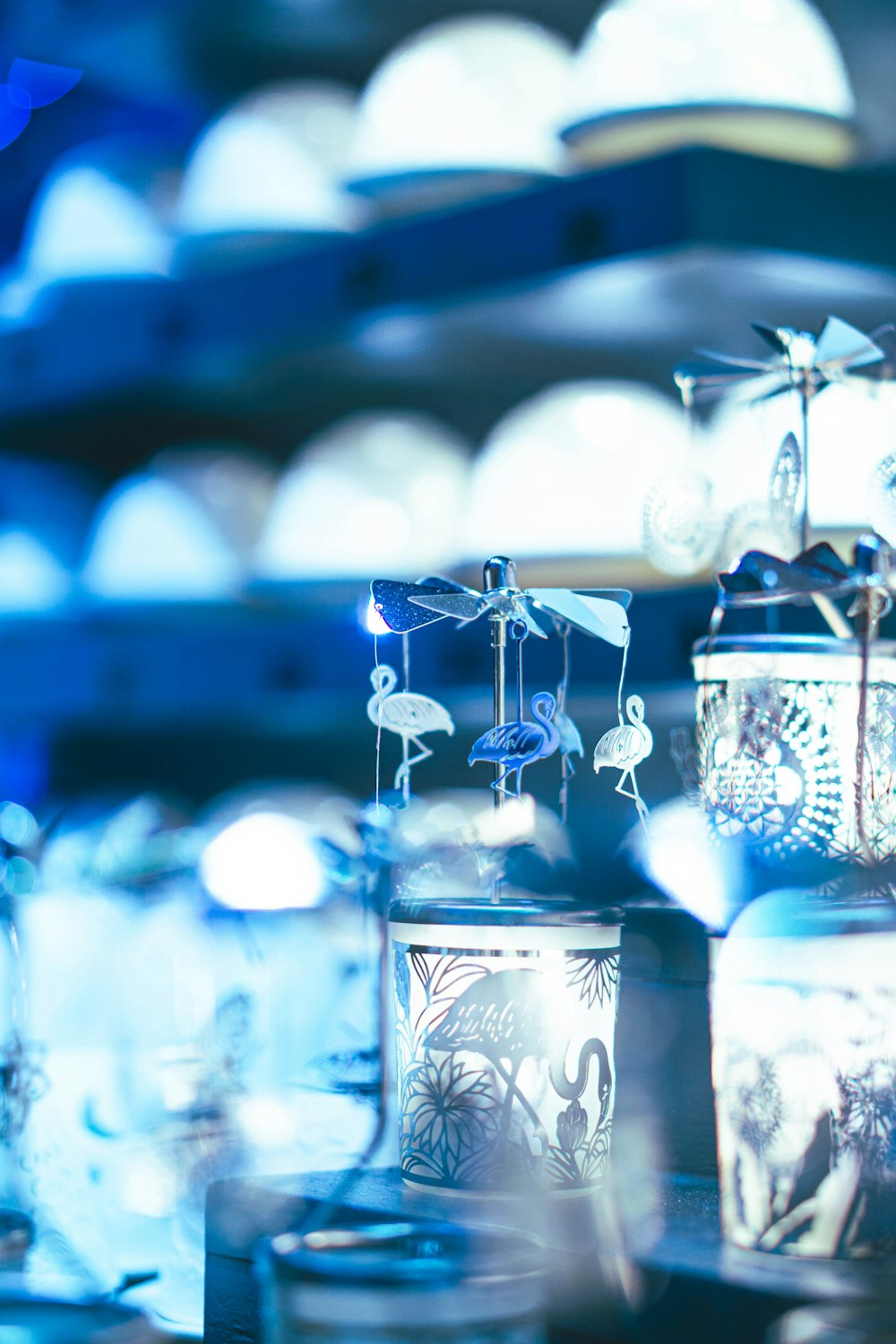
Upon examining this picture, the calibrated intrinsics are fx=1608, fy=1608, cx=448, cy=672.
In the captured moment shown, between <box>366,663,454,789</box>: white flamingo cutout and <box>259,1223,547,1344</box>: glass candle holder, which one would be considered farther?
<box>366,663,454,789</box>: white flamingo cutout

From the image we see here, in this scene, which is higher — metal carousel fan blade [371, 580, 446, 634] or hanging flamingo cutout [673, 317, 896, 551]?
hanging flamingo cutout [673, 317, 896, 551]

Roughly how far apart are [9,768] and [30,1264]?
1.51 metres

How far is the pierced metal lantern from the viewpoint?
1.97 feet

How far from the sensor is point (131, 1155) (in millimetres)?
882

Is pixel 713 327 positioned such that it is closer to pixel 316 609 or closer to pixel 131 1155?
pixel 316 609

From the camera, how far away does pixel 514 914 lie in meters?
0.60

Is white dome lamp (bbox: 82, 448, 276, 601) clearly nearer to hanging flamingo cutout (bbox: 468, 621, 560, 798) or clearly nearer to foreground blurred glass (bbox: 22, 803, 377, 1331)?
foreground blurred glass (bbox: 22, 803, 377, 1331)

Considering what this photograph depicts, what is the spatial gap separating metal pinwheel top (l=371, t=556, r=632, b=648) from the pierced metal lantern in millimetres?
52

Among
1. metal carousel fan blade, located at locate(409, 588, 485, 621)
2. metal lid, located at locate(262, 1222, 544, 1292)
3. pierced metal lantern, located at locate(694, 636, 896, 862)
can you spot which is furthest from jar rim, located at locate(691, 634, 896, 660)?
metal lid, located at locate(262, 1222, 544, 1292)

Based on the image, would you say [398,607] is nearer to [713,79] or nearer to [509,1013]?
[509,1013]

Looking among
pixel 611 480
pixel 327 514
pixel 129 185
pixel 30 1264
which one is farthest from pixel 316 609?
pixel 30 1264

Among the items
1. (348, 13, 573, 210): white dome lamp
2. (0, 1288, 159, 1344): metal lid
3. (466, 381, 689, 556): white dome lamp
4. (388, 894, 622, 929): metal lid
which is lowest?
(0, 1288, 159, 1344): metal lid

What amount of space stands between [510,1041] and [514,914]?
0.16 feet

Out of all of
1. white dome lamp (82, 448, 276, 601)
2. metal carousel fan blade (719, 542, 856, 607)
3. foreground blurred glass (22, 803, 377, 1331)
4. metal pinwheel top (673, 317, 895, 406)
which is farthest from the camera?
white dome lamp (82, 448, 276, 601)
